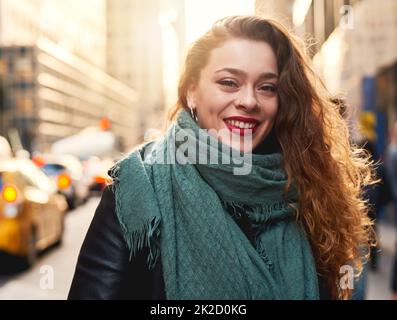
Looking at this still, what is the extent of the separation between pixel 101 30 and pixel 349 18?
0.88 meters

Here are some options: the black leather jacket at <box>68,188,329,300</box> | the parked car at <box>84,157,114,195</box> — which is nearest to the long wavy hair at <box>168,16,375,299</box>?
the parked car at <box>84,157,114,195</box>

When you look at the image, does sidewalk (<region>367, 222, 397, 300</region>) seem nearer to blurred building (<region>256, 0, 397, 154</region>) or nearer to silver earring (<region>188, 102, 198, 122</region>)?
blurred building (<region>256, 0, 397, 154</region>)

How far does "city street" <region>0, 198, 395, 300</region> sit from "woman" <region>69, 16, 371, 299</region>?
0.36 m

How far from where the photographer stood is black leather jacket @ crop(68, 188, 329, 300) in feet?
5.14

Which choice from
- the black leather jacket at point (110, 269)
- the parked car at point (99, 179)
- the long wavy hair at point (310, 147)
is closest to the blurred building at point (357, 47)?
the long wavy hair at point (310, 147)

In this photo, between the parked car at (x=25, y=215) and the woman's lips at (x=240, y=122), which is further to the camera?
the parked car at (x=25, y=215)

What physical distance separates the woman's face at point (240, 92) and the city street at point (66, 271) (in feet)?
1.59

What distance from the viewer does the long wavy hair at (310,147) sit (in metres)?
1.77

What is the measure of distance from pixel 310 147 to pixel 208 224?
0.38m

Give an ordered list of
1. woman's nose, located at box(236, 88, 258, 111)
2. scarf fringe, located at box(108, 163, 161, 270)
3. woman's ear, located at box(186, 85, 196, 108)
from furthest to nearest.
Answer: woman's ear, located at box(186, 85, 196, 108)
woman's nose, located at box(236, 88, 258, 111)
scarf fringe, located at box(108, 163, 161, 270)

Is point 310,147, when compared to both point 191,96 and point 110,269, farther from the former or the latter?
point 110,269

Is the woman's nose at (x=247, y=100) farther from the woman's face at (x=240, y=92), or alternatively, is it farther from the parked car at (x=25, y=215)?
the parked car at (x=25, y=215)

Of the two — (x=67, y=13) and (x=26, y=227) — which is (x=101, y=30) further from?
(x=26, y=227)
